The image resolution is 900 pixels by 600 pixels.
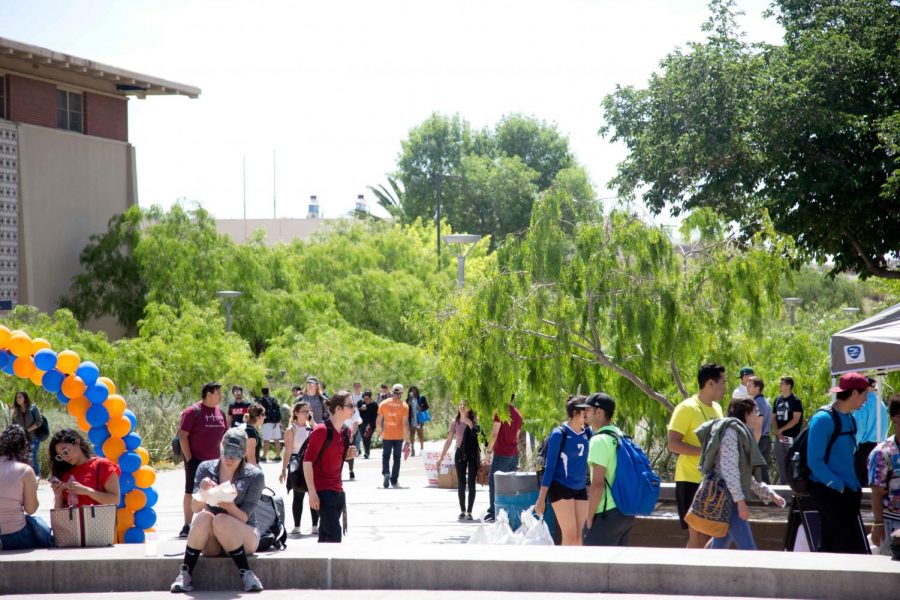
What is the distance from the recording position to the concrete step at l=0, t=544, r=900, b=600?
7.57 metres

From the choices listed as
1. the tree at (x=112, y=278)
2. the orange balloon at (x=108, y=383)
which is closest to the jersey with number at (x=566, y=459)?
the orange balloon at (x=108, y=383)

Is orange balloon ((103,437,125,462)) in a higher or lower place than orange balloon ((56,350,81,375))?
lower

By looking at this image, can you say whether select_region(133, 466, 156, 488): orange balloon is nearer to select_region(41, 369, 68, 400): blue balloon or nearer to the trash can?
select_region(41, 369, 68, 400): blue balloon

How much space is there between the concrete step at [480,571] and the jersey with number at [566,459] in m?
0.95

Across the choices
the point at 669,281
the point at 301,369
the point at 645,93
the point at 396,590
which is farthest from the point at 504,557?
the point at 301,369

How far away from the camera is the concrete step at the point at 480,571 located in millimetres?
7566

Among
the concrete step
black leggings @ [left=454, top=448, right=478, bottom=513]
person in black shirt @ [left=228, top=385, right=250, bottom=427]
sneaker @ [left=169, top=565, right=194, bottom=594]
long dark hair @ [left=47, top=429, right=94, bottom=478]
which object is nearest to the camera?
the concrete step

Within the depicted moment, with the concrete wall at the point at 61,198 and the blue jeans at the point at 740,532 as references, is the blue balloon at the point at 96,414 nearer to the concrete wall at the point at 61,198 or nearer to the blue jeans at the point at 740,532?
the blue jeans at the point at 740,532

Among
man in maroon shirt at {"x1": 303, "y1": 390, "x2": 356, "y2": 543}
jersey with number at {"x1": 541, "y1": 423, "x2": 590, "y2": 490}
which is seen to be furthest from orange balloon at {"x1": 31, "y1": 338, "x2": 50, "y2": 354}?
jersey with number at {"x1": 541, "y1": 423, "x2": 590, "y2": 490}

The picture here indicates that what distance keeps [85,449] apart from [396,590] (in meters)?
3.05

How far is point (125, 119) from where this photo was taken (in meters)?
39.4

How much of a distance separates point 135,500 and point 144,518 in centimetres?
21

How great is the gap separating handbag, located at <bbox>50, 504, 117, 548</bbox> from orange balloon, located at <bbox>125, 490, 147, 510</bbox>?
7.95 ft

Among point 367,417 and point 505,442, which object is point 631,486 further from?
point 367,417
